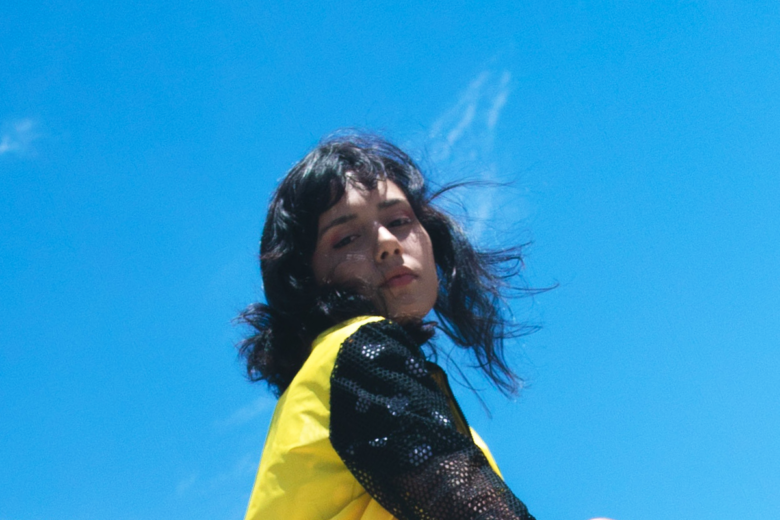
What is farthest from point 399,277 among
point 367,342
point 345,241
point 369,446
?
point 369,446

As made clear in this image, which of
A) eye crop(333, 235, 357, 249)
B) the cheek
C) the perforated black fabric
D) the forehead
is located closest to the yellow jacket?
the perforated black fabric

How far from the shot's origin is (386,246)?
338cm

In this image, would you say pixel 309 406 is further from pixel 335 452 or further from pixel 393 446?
pixel 393 446

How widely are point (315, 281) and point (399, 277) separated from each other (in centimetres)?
33

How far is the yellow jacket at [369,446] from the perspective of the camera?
93.4 inches

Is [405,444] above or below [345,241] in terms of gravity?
below

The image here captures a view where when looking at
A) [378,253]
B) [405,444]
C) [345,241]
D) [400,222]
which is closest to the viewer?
[405,444]

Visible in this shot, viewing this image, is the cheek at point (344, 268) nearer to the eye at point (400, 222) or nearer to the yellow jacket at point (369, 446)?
the eye at point (400, 222)

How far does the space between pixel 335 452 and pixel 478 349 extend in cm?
184

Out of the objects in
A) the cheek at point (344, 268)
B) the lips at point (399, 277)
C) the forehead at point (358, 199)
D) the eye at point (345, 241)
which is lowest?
the lips at point (399, 277)

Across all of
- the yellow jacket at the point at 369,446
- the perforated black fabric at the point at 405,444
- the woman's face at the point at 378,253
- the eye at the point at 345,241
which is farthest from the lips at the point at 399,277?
the perforated black fabric at the point at 405,444

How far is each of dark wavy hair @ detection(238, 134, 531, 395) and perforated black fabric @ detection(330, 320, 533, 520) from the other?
67 centimetres

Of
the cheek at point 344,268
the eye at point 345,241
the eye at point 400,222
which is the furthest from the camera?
the eye at point 400,222

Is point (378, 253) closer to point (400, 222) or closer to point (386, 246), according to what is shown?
point (386, 246)
